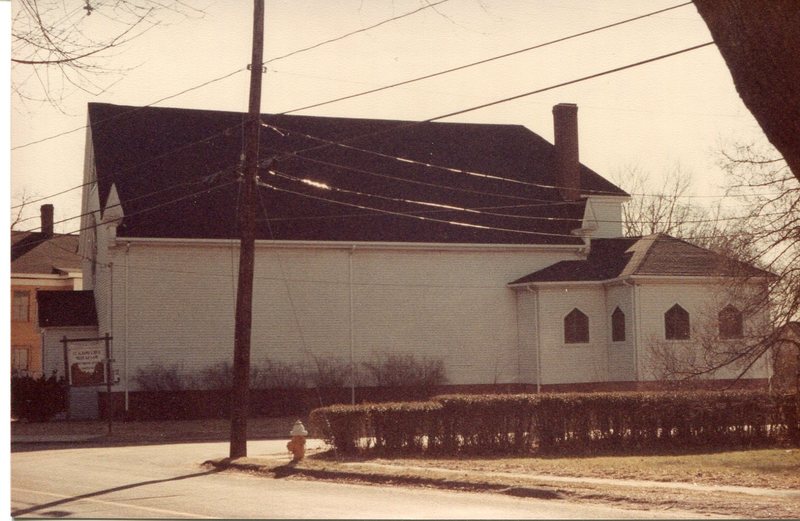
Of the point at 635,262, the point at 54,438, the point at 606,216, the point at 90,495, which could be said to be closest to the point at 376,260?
the point at 635,262

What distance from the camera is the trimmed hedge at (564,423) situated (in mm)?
19016

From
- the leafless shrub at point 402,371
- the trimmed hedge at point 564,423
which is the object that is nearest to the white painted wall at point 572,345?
the leafless shrub at point 402,371

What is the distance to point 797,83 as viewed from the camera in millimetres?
5227

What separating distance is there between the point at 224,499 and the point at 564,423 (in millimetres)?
8657

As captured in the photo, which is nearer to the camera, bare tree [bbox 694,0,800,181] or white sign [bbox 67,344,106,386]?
bare tree [bbox 694,0,800,181]

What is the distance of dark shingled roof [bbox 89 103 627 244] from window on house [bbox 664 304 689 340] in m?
4.69

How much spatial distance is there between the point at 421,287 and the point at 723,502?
21.4 m

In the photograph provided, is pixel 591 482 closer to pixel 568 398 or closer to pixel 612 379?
pixel 568 398

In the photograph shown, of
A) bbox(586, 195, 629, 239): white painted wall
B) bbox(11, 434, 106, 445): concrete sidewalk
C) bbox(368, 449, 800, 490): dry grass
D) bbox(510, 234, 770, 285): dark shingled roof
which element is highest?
bbox(586, 195, 629, 239): white painted wall

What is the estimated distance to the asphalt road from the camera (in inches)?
444

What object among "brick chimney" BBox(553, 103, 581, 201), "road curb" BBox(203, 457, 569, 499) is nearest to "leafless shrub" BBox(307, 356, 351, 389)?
"brick chimney" BBox(553, 103, 581, 201)

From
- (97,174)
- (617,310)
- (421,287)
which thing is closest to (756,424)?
(617,310)

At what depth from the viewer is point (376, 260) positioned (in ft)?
108

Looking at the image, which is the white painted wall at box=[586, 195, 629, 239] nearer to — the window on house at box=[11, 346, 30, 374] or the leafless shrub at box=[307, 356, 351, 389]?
the leafless shrub at box=[307, 356, 351, 389]
